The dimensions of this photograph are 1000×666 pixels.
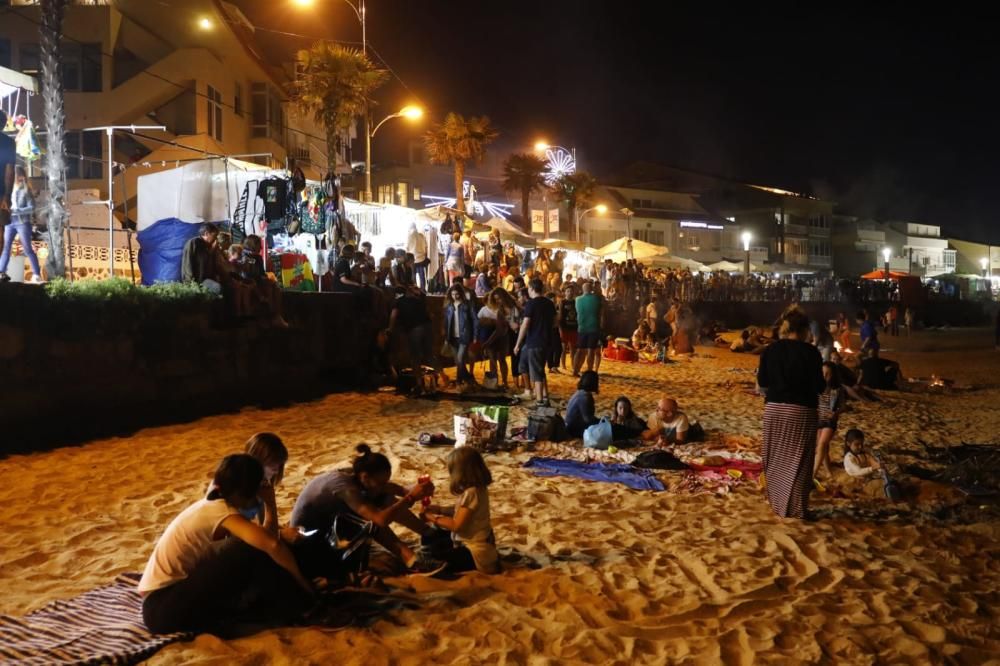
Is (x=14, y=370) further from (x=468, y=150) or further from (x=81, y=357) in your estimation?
(x=468, y=150)

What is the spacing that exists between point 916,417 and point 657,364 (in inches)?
326

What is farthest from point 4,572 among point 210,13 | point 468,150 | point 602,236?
point 602,236

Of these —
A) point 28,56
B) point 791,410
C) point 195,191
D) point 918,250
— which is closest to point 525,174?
point 28,56

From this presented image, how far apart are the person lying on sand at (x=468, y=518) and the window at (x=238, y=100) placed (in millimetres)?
27720

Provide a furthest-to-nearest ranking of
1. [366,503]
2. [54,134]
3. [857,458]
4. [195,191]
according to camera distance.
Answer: [195,191] < [54,134] < [857,458] < [366,503]

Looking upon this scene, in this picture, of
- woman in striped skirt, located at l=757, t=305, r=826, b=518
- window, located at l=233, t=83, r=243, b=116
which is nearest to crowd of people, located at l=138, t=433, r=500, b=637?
woman in striped skirt, located at l=757, t=305, r=826, b=518

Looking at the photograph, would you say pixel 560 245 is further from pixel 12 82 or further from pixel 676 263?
pixel 12 82

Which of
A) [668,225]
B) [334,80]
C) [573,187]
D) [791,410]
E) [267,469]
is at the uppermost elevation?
[573,187]

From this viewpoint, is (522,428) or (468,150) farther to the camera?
(468,150)

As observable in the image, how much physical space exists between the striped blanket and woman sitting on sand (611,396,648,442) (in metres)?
6.13

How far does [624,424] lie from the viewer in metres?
9.77

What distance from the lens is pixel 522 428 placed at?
1011 centimetres

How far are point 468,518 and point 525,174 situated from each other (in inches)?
1521

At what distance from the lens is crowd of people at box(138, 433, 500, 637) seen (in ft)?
13.0
